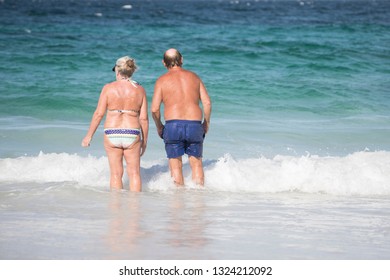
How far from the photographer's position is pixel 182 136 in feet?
24.5

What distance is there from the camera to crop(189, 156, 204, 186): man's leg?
774 cm

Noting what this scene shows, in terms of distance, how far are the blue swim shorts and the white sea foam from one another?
0.53 metres

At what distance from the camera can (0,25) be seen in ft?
114

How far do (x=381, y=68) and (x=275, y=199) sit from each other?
14.1 metres

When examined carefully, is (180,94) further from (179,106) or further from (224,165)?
(224,165)

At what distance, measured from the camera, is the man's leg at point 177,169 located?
7.68 meters

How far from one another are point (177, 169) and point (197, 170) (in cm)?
23

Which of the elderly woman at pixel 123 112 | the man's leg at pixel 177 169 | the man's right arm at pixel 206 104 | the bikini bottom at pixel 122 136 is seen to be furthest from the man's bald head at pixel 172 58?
the man's leg at pixel 177 169

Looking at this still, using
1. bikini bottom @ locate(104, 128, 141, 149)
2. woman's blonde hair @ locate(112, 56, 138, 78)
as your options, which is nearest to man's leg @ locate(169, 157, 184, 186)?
bikini bottom @ locate(104, 128, 141, 149)

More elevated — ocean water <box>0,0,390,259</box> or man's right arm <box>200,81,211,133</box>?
man's right arm <box>200,81,211,133</box>

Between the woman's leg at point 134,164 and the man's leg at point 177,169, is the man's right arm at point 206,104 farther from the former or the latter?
the woman's leg at point 134,164

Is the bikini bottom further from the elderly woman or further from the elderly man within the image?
the elderly man

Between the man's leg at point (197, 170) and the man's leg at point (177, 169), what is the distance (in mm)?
128
